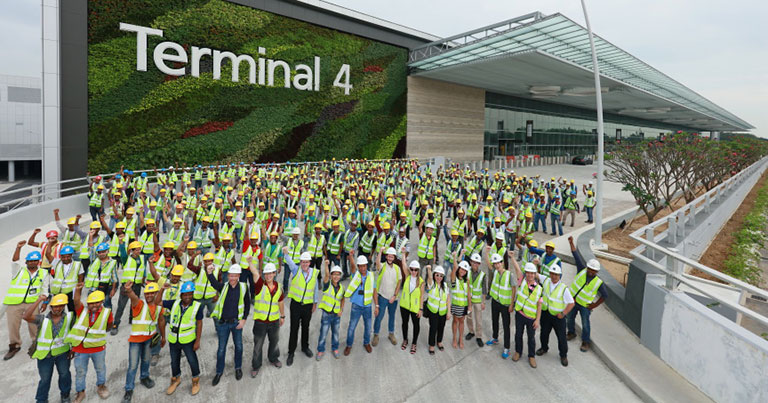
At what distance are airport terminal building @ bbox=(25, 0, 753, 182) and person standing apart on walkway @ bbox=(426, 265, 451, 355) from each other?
20.3 m

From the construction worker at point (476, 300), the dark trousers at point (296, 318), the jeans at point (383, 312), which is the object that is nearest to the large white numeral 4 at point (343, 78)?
the construction worker at point (476, 300)

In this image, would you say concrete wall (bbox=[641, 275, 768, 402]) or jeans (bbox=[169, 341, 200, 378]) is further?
jeans (bbox=[169, 341, 200, 378])

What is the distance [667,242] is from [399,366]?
6.41 m

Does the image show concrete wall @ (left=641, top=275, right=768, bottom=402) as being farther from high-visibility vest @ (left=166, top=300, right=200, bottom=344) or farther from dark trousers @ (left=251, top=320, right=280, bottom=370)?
high-visibility vest @ (left=166, top=300, right=200, bottom=344)

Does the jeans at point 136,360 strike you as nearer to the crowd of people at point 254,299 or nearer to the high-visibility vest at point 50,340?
the crowd of people at point 254,299

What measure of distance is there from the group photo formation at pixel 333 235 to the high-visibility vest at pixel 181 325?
3 cm

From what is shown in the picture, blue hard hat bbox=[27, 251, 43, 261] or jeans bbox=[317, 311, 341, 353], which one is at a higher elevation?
blue hard hat bbox=[27, 251, 43, 261]

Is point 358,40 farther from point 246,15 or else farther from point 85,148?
point 85,148

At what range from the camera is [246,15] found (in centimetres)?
2578

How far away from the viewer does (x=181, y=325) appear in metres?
4.95

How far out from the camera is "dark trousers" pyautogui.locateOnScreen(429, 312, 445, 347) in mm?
6293

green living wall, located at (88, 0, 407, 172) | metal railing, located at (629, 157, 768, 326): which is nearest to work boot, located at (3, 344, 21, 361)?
metal railing, located at (629, 157, 768, 326)

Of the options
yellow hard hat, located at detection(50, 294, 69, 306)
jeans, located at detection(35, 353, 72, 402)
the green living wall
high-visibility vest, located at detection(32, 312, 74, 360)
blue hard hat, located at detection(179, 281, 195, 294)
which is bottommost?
jeans, located at detection(35, 353, 72, 402)

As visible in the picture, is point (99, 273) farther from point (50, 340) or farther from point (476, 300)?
point (476, 300)
